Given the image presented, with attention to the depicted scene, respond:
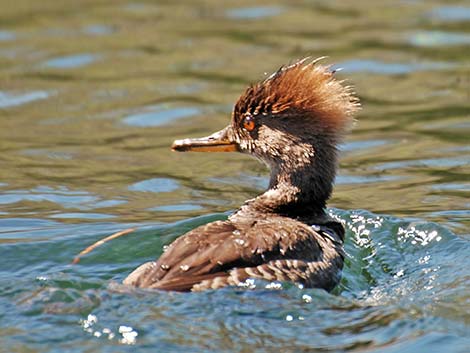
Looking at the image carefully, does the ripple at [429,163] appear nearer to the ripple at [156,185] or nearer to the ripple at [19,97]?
the ripple at [156,185]

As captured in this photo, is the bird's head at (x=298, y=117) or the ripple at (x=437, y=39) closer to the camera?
the bird's head at (x=298, y=117)

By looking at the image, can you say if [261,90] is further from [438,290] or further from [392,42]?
[392,42]

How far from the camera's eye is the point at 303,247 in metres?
7.14

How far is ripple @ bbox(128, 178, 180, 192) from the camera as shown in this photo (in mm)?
10281

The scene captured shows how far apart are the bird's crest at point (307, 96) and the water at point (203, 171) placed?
115 cm

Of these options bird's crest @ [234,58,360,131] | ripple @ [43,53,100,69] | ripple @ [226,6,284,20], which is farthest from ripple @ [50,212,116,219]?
ripple @ [226,6,284,20]

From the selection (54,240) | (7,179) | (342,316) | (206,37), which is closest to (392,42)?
(206,37)

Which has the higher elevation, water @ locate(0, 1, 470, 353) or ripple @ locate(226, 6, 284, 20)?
ripple @ locate(226, 6, 284, 20)

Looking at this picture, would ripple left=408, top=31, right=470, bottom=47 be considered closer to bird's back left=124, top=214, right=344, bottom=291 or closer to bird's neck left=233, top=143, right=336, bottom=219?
bird's neck left=233, top=143, right=336, bottom=219

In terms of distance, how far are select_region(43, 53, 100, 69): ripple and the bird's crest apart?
21.2ft

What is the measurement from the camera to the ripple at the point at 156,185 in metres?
10.3

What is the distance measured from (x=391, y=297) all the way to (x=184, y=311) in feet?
5.00

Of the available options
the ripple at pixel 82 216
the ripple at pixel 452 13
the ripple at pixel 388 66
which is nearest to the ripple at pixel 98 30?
the ripple at pixel 388 66

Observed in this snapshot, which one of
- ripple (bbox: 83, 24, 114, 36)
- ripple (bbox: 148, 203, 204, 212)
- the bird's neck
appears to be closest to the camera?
the bird's neck
